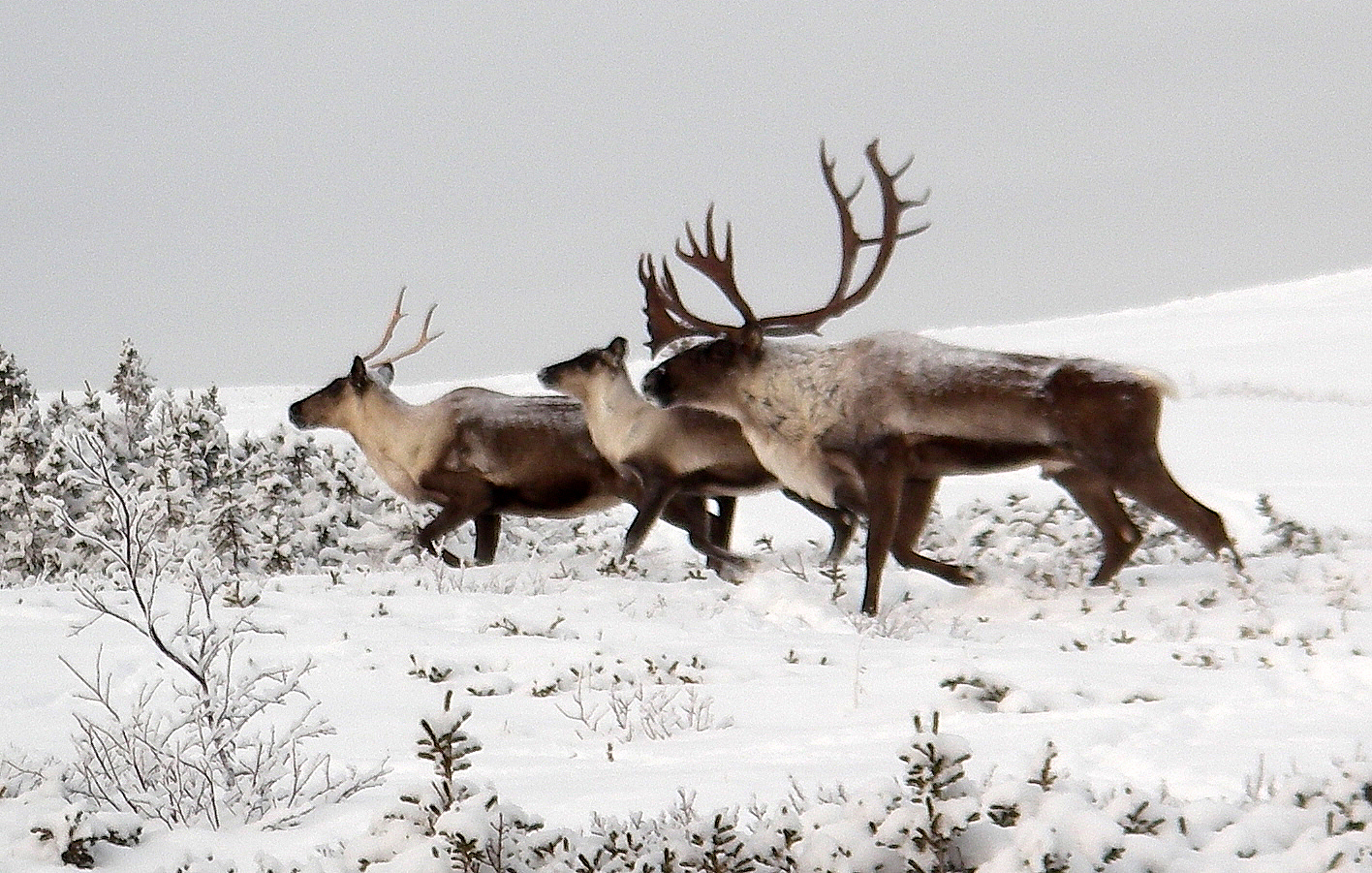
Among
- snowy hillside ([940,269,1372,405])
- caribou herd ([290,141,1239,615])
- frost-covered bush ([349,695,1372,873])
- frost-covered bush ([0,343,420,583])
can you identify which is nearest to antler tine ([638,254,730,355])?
caribou herd ([290,141,1239,615])

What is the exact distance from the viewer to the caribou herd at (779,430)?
8.45m

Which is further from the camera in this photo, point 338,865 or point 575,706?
point 575,706

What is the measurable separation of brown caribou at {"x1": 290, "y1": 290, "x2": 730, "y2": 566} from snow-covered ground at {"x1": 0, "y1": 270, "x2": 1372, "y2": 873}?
56 centimetres

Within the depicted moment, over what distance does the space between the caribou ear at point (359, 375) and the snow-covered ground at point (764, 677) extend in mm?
2355

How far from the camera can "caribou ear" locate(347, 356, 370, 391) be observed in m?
12.0

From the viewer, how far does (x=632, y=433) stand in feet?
35.8

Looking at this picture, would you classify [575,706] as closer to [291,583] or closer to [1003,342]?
[291,583]

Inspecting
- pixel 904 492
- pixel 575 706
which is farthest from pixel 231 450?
pixel 575 706

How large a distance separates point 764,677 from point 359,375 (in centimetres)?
674

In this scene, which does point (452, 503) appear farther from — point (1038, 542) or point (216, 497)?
point (1038, 542)

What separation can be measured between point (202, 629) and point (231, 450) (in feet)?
34.6

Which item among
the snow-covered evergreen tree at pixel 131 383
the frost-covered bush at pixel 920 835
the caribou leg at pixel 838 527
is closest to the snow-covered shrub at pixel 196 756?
the frost-covered bush at pixel 920 835

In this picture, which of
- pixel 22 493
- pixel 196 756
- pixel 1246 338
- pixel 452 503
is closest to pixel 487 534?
pixel 452 503

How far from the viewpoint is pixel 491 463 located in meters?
11.4
